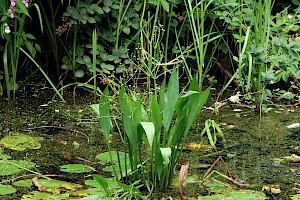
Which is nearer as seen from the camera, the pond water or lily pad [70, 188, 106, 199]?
lily pad [70, 188, 106, 199]

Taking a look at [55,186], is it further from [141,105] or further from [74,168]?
[141,105]

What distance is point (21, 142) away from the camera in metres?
1.99

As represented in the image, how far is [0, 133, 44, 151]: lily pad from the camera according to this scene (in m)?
1.95

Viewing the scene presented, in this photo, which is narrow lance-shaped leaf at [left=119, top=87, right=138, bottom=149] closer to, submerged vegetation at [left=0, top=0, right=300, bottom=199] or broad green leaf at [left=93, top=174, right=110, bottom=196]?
submerged vegetation at [left=0, top=0, right=300, bottom=199]

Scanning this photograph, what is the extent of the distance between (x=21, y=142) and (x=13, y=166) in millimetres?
253

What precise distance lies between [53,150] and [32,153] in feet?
0.24

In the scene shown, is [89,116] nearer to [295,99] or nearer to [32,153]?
[32,153]

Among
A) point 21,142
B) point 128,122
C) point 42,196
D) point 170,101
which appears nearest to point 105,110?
point 128,122

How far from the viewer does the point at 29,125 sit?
2232 mm

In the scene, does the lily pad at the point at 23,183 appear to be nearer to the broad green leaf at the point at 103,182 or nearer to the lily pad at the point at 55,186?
the lily pad at the point at 55,186

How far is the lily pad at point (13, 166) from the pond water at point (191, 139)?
0.09 feet

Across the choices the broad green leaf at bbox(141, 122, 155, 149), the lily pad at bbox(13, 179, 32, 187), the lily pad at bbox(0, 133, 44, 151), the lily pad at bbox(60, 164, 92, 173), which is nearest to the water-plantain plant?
the broad green leaf at bbox(141, 122, 155, 149)

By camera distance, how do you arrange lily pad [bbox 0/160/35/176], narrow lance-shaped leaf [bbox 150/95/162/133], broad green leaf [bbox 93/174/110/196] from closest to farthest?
1. broad green leaf [bbox 93/174/110/196]
2. narrow lance-shaped leaf [bbox 150/95/162/133]
3. lily pad [bbox 0/160/35/176]

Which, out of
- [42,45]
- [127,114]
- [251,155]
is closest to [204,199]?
[127,114]
